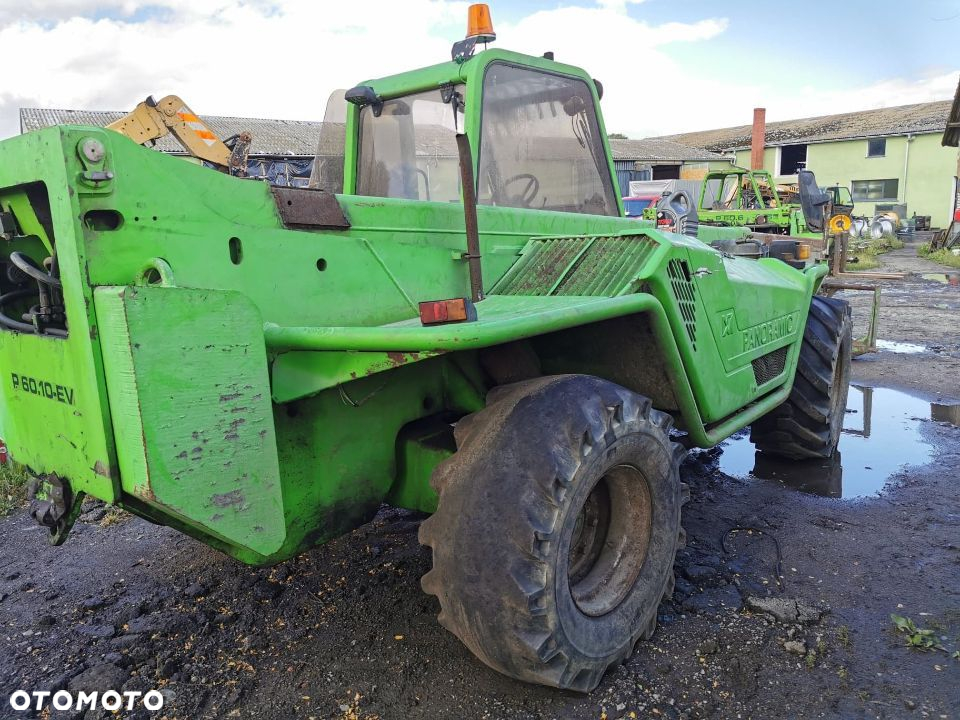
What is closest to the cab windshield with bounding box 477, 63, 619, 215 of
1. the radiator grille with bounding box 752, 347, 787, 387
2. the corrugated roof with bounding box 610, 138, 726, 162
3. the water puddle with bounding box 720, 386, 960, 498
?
the radiator grille with bounding box 752, 347, 787, 387

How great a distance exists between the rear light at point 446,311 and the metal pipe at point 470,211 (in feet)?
→ 2.00

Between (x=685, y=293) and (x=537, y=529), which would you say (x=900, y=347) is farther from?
(x=537, y=529)

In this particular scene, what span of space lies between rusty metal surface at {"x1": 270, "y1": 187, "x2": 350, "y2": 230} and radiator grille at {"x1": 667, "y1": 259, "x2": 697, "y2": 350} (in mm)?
1250

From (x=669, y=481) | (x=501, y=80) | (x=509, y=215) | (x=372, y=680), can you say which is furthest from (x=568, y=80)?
(x=372, y=680)

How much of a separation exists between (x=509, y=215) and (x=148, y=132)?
4919 mm

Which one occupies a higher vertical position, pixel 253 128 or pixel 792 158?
pixel 253 128

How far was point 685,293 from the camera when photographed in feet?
9.68

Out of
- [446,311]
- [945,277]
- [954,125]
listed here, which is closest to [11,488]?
[446,311]

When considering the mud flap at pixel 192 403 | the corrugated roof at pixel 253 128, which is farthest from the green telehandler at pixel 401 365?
the corrugated roof at pixel 253 128

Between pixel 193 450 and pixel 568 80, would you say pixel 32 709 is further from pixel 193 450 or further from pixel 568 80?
pixel 568 80

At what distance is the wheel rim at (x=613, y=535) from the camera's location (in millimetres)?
2602

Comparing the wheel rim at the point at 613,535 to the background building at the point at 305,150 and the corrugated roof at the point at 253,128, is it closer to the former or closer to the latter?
the background building at the point at 305,150

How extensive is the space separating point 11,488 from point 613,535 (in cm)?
366

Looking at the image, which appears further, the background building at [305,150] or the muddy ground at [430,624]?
the background building at [305,150]
